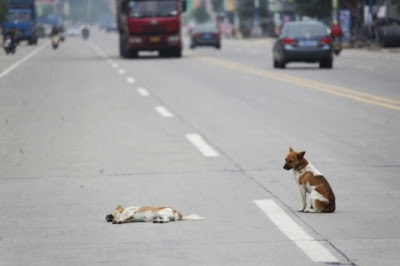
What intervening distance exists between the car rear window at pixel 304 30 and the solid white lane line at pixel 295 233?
97.7 feet

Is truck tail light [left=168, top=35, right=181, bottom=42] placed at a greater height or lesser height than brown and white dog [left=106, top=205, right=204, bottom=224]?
lesser

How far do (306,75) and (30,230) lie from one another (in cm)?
2646

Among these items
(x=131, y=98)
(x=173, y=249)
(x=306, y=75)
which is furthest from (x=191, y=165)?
(x=306, y=75)

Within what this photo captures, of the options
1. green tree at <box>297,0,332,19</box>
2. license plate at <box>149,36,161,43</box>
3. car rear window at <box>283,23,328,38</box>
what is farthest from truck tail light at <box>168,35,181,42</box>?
green tree at <box>297,0,332,19</box>

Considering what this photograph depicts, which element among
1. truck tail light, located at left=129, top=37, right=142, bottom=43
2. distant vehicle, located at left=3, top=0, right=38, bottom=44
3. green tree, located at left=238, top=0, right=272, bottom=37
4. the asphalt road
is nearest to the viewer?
the asphalt road

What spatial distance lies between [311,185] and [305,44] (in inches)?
1190

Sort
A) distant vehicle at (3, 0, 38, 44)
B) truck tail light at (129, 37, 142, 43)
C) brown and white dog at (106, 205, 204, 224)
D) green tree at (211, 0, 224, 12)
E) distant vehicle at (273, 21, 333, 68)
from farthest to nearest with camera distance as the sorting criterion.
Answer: green tree at (211, 0, 224, 12) < distant vehicle at (3, 0, 38, 44) < truck tail light at (129, 37, 142, 43) < distant vehicle at (273, 21, 333, 68) < brown and white dog at (106, 205, 204, 224)

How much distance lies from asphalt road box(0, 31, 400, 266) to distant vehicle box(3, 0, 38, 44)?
6492 cm

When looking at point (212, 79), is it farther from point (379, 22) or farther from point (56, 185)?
point (379, 22)

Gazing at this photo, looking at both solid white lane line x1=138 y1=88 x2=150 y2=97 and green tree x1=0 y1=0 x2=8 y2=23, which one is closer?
solid white lane line x1=138 y1=88 x2=150 y2=97

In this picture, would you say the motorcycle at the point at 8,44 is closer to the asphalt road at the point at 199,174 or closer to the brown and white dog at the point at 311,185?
the asphalt road at the point at 199,174

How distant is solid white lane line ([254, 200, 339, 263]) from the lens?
25.1 ft

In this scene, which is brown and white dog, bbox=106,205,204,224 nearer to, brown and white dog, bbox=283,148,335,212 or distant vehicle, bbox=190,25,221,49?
brown and white dog, bbox=283,148,335,212

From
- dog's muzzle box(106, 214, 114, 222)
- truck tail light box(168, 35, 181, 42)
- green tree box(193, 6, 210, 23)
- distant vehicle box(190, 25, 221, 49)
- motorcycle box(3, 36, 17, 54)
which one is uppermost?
dog's muzzle box(106, 214, 114, 222)
